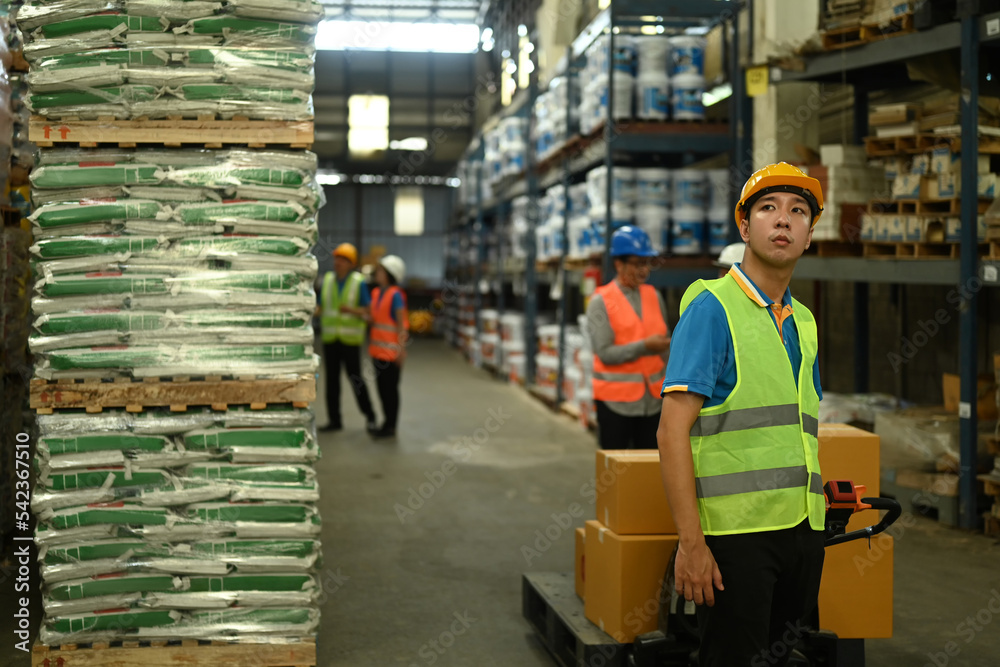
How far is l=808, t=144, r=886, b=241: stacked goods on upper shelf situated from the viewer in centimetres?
713

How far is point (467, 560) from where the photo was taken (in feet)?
19.5

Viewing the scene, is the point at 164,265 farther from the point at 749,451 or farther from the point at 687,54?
the point at 687,54

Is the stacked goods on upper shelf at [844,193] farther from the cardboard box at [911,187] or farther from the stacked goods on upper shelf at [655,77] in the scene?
the stacked goods on upper shelf at [655,77]

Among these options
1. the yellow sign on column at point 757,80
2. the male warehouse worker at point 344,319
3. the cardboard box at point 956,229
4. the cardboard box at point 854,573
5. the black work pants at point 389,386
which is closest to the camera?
the cardboard box at point 854,573

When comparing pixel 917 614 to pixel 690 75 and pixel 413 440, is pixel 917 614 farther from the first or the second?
pixel 413 440

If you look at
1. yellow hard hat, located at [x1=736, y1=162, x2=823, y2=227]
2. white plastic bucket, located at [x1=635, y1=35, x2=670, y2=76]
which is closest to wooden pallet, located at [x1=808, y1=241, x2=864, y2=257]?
white plastic bucket, located at [x1=635, y1=35, x2=670, y2=76]

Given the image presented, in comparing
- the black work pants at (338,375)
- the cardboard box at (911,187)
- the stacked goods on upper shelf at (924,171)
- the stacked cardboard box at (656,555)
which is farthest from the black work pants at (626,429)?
the black work pants at (338,375)

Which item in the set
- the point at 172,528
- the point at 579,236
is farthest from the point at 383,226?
the point at 172,528

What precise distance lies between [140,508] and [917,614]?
3589mm

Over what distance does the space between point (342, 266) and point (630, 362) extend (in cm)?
536

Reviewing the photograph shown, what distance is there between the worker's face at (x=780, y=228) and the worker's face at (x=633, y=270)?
3000 millimetres

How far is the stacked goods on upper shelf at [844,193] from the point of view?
7133 millimetres

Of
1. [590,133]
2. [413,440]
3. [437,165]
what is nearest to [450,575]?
[413,440]

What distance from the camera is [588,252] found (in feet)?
32.0
